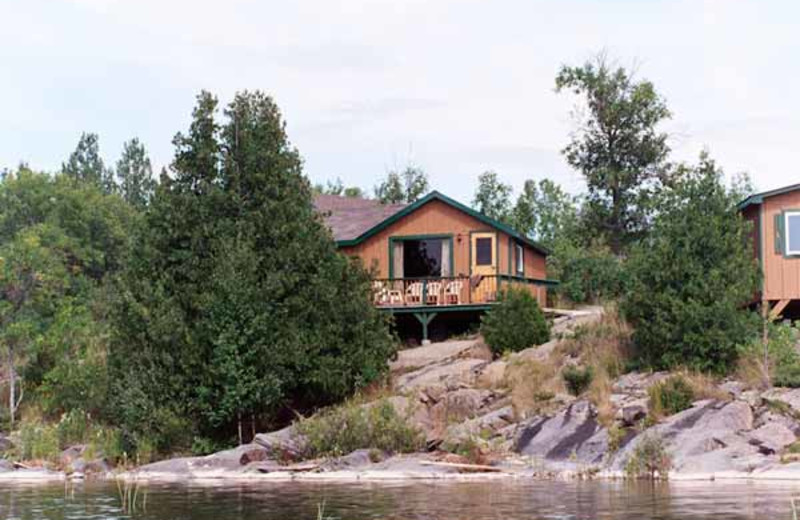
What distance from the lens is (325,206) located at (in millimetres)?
45844

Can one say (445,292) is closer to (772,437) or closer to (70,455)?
(70,455)

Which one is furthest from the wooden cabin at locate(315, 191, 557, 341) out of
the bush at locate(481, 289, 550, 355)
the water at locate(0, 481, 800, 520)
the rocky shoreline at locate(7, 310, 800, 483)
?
the water at locate(0, 481, 800, 520)

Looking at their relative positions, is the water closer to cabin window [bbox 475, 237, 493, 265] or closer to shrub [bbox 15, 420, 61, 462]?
shrub [bbox 15, 420, 61, 462]

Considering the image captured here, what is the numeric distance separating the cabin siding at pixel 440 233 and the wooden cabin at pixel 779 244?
9.07 meters

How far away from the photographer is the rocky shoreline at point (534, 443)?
2469cm

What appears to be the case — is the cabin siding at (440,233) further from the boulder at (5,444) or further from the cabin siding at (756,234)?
the boulder at (5,444)

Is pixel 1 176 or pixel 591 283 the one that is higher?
pixel 1 176

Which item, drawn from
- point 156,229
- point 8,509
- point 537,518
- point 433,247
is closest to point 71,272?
point 433,247

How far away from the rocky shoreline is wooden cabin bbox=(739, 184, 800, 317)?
5.54m

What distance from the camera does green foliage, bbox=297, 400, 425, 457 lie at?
2759cm

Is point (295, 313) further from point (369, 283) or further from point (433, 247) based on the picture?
point (433, 247)

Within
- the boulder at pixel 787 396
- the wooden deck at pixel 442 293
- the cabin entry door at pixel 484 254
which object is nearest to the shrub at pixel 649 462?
the boulder at pixel 787 396

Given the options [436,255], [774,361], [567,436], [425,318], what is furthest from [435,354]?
[774,361]

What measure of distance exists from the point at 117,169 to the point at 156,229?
54892 millimetres
